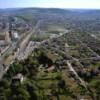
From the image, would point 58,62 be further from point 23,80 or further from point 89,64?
point 23,80

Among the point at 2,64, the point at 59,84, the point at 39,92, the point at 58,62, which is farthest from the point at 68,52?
the point at 39,92

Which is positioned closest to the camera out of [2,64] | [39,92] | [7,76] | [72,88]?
[39,92]

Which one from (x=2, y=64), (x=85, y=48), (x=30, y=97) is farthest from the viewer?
(x=85, y=48)

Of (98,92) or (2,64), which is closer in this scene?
(98,92)

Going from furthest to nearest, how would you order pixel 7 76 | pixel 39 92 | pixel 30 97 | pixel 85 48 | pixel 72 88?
pixel 85 48 < pixel 7 76 < pixel 72 88 < pixel 39 92 < pixel 30 97

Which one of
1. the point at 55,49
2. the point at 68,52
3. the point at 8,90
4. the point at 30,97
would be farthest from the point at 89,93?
the point at 55,49

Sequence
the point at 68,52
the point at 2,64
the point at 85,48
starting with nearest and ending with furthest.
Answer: the point at 2,64 → the point at 68,52 → the point at 85,48

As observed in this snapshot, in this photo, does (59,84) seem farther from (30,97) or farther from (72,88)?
(30,97)

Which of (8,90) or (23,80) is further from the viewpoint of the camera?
(23,80)
